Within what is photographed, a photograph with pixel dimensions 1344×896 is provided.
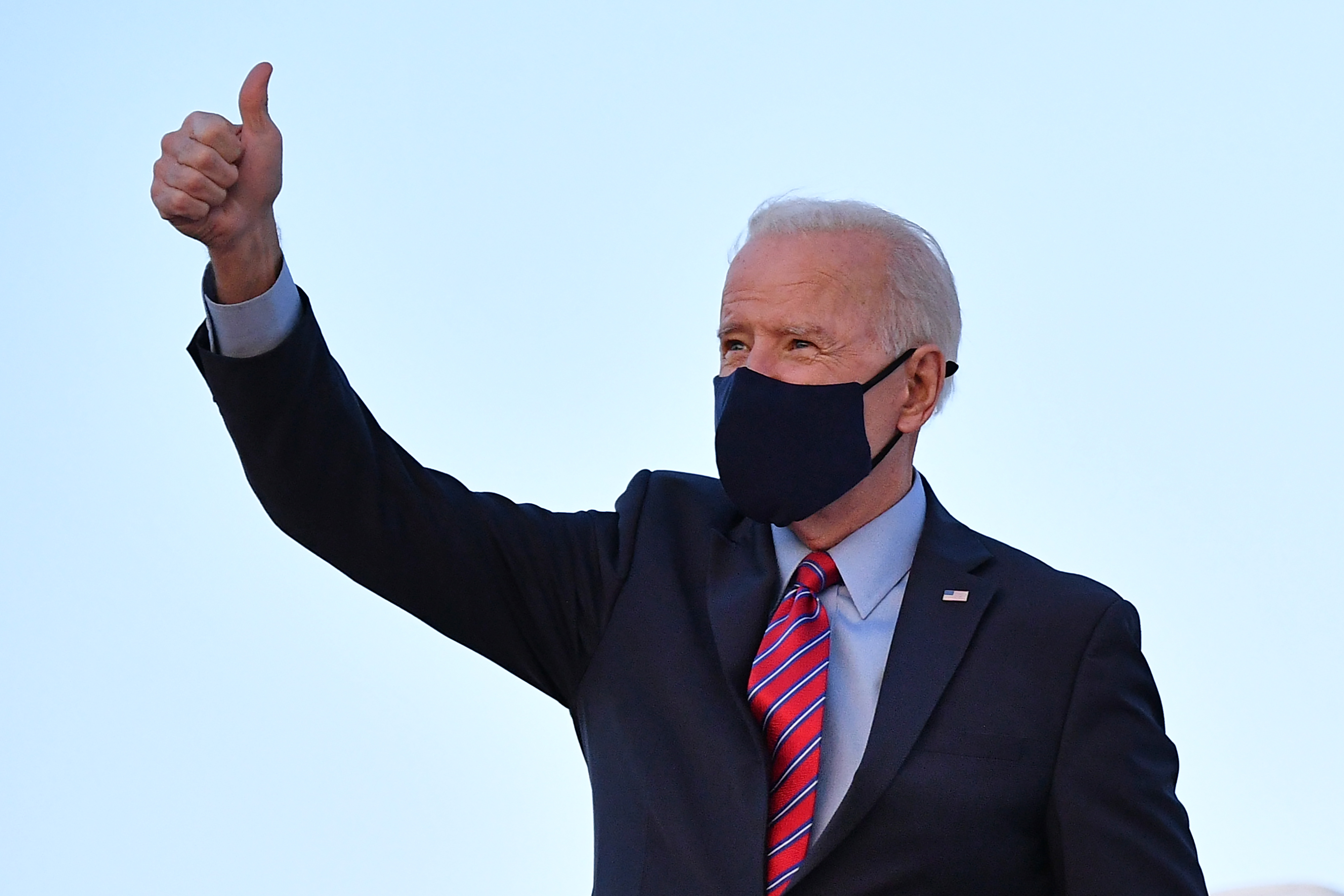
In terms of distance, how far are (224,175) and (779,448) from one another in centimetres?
108

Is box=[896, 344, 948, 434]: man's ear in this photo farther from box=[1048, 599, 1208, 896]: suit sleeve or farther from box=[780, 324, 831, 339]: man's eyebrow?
box=[1048, 599, 1208, 896]: suit sleeve

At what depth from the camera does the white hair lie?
3.26 meters

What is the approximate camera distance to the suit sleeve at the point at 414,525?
262 cm

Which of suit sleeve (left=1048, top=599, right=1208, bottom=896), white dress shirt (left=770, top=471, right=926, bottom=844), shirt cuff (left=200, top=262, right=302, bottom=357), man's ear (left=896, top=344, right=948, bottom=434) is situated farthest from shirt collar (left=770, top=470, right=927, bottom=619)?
shirt cuff (left=200, top=262, right=302, bottom=357)

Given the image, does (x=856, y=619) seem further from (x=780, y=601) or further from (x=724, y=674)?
(x=724, y=674)

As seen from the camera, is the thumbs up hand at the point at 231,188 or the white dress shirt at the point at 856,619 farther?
the white dress shirt at the point at 856,619

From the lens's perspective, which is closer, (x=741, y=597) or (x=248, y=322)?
(x=248, y=322)

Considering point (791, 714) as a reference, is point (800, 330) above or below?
above

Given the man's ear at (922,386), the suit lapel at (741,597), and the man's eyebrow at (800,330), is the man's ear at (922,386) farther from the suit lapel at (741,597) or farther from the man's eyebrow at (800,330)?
the suit lapel at (741,597)

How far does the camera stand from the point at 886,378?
10.7 ft

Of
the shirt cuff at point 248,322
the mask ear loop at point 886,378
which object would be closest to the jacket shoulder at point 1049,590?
the mask ear loop at point 886,378

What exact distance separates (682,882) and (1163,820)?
2.57 feet

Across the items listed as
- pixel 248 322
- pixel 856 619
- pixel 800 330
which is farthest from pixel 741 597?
pixel 248 322

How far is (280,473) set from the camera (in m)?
2.64
